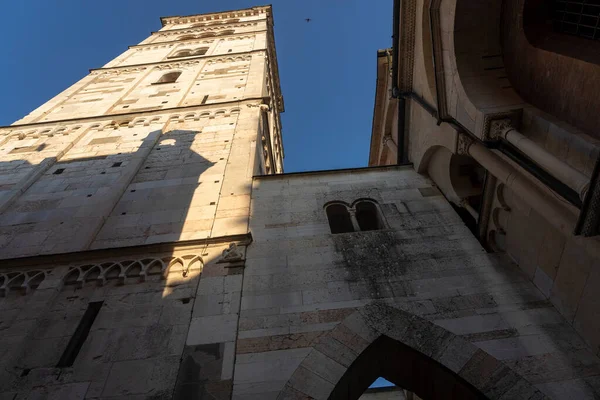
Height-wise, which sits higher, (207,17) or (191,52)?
(207,17)

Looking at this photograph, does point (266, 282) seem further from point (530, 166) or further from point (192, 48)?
point (192, 48)

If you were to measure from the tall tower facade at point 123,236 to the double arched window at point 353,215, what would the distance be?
1886 mm

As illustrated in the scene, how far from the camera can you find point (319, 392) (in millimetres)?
4723

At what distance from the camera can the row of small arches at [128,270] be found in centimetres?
656

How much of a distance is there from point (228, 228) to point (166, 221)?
1.36 metres

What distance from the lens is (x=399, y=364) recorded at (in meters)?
5.54

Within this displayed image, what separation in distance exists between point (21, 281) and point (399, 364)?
6052 millimetres

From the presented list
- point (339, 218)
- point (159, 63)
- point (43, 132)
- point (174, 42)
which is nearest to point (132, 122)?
point (43, 132)

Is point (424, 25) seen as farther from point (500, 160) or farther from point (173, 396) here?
point (173, 396)

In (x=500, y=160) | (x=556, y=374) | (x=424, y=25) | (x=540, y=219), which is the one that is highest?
(x=424, y=25)

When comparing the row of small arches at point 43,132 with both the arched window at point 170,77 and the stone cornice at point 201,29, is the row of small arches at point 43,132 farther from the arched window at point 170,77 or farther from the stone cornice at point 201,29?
the stone cornice at point 201,29

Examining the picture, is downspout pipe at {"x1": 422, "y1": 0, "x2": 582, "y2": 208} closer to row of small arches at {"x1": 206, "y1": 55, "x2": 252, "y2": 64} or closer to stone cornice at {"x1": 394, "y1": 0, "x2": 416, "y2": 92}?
stone cornice at {"x1": 394, "y1": 0, "x2": 416, "y2": 92}

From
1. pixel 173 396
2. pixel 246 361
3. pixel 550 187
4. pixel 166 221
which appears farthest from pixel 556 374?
pixel 166 221

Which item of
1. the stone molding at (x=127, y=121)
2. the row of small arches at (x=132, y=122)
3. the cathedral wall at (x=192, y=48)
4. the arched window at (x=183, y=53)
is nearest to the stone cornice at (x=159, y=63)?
the cathedral wall at (x=192, y=48)
